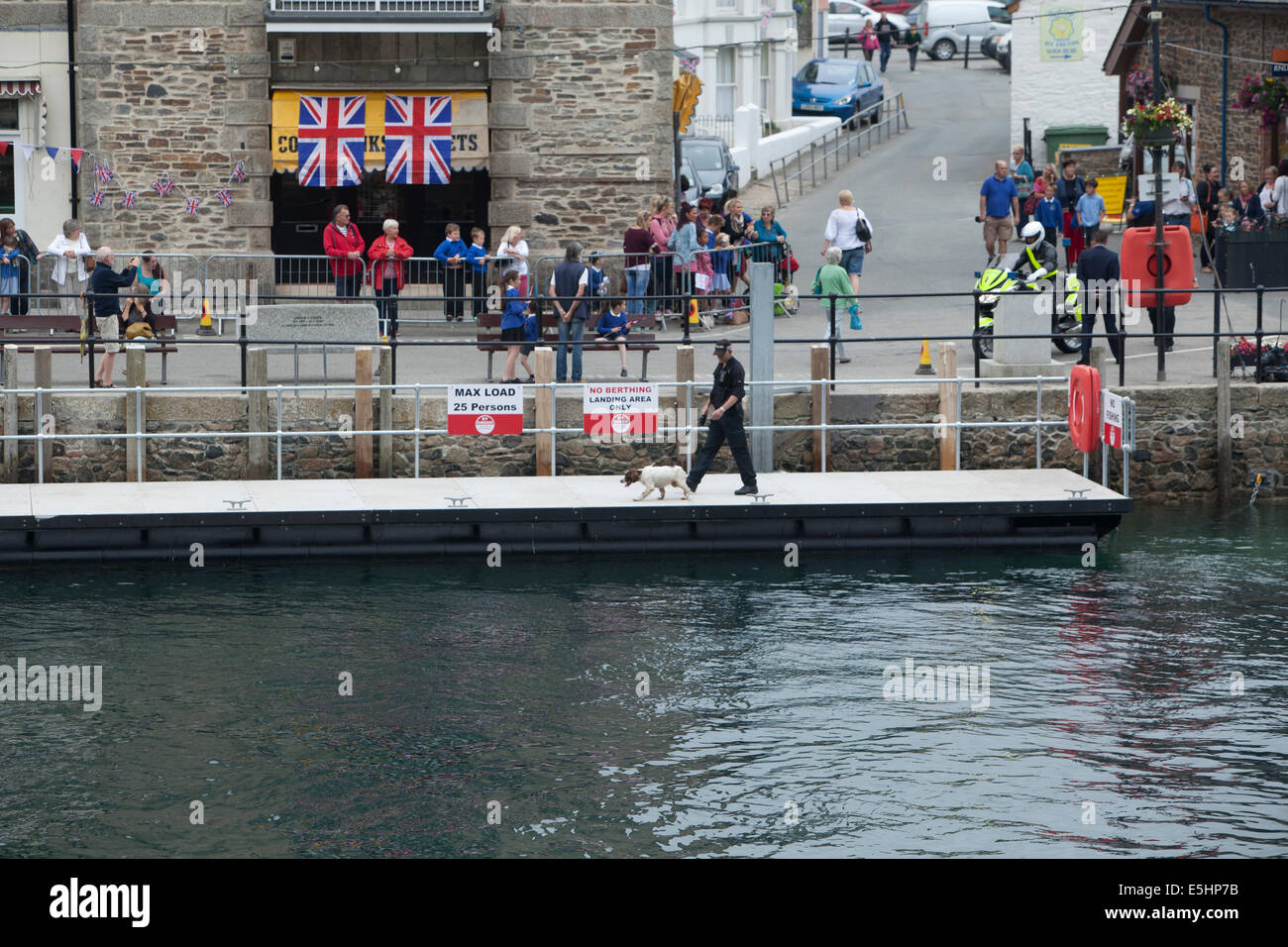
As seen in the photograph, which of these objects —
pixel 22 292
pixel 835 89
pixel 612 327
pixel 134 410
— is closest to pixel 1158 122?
pixel 612 327

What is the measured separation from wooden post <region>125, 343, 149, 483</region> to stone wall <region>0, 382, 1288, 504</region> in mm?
80

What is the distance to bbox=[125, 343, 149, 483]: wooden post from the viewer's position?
22.5 meters

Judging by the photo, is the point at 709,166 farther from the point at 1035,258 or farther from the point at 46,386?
the point at 46,386

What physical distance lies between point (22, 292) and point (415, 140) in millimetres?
6590

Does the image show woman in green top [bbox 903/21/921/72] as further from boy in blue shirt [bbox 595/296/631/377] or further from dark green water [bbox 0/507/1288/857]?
dark green water [bbox 0/507/1288/857]

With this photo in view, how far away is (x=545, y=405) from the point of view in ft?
74.8

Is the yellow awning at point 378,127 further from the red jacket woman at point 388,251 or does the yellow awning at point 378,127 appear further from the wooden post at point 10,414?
the wooden post at point 10,414

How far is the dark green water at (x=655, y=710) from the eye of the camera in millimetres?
13711

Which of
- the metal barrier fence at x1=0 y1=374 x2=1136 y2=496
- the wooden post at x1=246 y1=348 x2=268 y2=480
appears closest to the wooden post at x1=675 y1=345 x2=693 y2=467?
the metal barrier fence at x1=0 y1=374 x2=1136 y2=496

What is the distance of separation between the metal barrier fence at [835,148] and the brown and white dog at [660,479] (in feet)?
66.1

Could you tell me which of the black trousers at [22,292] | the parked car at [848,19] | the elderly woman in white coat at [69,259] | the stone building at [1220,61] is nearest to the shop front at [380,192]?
the elderly woman in white coat at [69,259]

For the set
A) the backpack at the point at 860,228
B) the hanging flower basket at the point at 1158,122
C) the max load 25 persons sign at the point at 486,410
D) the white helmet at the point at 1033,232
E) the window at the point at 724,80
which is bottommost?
the max load 25 persons sign at the point at 486,410
